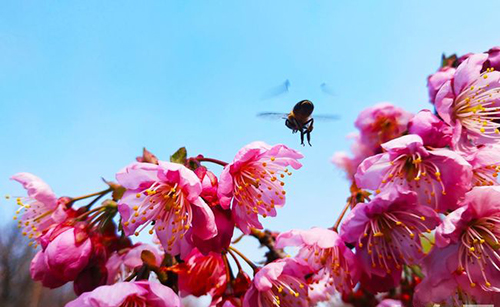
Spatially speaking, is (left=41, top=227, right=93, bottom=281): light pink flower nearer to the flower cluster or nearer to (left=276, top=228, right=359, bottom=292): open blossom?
the flower cluster

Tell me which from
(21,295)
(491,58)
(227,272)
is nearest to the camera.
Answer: (227,272)

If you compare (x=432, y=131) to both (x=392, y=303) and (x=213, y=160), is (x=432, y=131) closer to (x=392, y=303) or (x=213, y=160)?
(x=213, y=160)

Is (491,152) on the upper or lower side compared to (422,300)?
upper

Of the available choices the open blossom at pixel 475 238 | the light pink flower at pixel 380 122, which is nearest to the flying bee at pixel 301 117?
the open blossom at pixel 475 238

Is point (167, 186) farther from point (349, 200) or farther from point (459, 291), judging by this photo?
point (459, 291)

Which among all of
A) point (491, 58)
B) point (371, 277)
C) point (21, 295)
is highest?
point (491, 58)

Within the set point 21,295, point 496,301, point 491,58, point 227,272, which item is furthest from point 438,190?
point 21,295

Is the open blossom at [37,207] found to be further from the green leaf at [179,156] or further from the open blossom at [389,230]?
the open blossom at [389,230]
